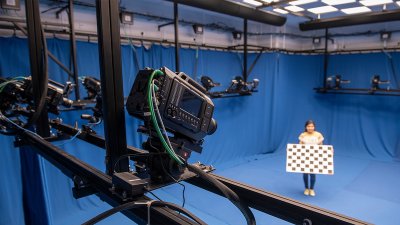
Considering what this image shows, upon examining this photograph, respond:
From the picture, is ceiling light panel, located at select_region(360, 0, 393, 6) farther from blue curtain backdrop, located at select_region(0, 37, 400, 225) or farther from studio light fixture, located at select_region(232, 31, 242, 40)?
studio light fixture, located at select_region(232, 31, 242, 40)

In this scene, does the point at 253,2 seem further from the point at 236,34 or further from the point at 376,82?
the point at 376,82

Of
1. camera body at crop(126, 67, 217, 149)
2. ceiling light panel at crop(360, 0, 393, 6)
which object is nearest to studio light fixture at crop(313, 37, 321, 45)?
ceiling light panel at crop(360, 0, 393, 6)

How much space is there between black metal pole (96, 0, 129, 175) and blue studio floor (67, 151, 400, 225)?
9.06ft

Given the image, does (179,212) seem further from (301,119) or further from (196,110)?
(301,119)

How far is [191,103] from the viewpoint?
94 centimetres

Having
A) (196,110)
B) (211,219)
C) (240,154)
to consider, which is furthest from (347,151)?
(196,110)

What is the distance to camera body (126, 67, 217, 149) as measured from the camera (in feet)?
2.82

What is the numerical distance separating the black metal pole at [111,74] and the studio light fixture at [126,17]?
3223mm

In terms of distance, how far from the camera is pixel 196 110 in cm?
96

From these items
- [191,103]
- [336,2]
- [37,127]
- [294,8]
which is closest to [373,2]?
[336,2]

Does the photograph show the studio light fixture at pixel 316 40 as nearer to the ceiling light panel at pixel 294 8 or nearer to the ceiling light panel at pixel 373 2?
the ceiling light panel at pixel 294 8

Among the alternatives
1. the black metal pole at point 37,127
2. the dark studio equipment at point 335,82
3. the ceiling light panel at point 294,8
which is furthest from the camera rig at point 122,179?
the dark studio equipment at point 335,82

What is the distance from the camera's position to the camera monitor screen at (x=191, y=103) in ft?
2.99

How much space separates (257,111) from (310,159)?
236 centimetres
